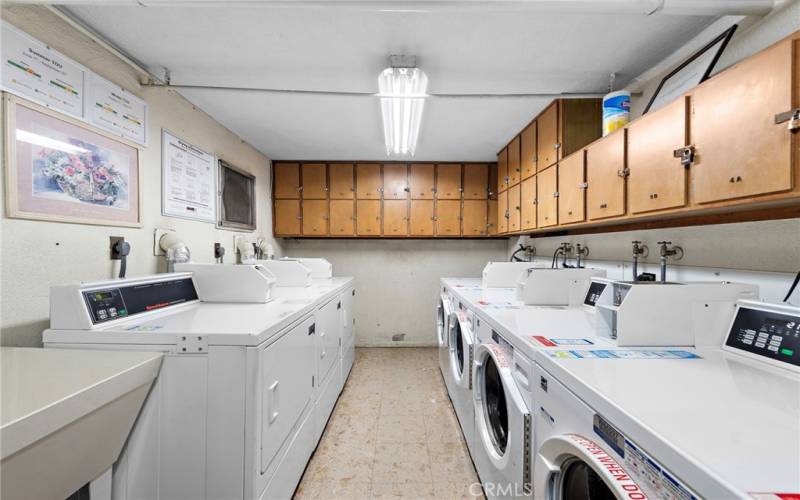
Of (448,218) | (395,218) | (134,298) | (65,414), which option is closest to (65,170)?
(134,298)

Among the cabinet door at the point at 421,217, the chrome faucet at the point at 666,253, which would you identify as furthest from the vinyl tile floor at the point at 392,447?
the cabinet door at the point at 421,217

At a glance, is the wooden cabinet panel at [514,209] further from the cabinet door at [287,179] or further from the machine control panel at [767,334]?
the cabinet door at [287,179]

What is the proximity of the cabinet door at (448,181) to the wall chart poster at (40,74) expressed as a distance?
3.16m

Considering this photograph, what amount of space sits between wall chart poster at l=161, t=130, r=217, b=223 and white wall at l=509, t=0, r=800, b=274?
10.7 ft

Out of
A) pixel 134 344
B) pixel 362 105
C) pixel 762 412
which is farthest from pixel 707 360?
pixel 362 105

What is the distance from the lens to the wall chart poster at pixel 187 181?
6.69 feet

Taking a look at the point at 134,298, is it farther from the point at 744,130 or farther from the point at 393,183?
the point at 393,183

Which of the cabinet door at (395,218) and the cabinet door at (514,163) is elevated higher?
the cabinet door at (514,163)

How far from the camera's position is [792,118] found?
87 centimetres

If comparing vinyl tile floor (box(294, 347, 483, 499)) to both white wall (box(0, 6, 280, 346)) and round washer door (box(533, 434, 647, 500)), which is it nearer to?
round washer door (box(533, 434, 647, 500))

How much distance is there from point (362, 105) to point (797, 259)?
2.49 meters

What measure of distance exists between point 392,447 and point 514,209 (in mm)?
2499

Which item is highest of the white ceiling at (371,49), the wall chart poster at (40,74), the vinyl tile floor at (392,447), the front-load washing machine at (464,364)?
the white ceiling at (371,49)

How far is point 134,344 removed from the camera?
1108 millimetres
